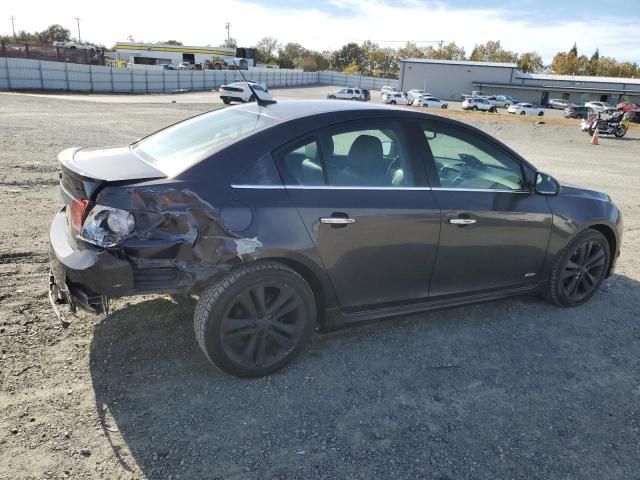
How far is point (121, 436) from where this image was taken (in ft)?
8.81

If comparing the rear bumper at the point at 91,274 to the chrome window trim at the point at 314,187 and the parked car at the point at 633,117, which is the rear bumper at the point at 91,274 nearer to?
the chrome window trim at the point at 314,187

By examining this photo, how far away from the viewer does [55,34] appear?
105 m

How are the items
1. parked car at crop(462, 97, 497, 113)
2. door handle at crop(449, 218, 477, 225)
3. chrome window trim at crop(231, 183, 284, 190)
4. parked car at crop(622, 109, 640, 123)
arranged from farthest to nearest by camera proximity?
parked car at crop(462, 97, 497, 113)
parked car at crop(622, 109, 640, 123)
door handle at crop(449, 218, 477, 225)
chrome window trim at crop(231, 183, 284, 190)

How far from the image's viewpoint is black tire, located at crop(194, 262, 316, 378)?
9.88 feet

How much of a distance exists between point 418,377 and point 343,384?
1.74 feet

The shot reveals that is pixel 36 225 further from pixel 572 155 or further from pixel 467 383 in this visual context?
pixel 572 155

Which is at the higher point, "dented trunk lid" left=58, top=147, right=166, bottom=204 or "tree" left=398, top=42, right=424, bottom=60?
"tree" left=398, top=42, right=424, bottom=60

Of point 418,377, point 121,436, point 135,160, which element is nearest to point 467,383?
point 418,377

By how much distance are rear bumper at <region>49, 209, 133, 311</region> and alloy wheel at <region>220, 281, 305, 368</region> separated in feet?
2.10

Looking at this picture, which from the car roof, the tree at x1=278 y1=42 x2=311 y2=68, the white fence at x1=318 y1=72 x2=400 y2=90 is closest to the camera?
the car roof

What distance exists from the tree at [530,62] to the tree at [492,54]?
1.58m

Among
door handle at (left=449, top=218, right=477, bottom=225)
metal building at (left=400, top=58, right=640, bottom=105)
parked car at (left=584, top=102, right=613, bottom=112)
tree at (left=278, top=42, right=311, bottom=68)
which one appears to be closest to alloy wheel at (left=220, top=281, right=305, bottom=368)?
door handle at (left=449, top=218, right=477, bottom=225)

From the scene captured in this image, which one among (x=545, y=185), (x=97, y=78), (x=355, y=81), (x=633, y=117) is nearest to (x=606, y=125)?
(x=633, y=117)

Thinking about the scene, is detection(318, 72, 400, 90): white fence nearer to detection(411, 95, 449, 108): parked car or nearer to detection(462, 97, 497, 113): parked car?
detection(411, 95, 449, 108): parked car
